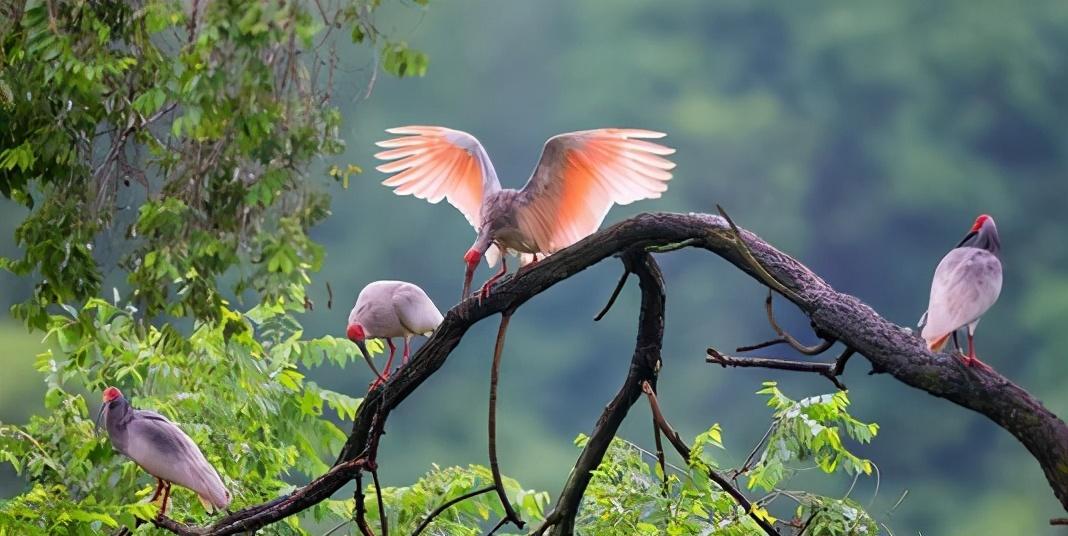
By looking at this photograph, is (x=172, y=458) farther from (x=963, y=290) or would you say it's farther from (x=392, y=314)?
(x=963, y=290)

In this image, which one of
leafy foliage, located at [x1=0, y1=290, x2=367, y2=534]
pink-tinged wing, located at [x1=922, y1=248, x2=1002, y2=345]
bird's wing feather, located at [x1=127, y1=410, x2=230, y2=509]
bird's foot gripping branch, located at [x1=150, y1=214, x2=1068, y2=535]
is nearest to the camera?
bird's foot gripping branch, located at [x1=150, y1=214, x2=1068, y2=535]

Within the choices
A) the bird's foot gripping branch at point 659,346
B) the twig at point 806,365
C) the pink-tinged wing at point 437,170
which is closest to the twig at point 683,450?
the bird's foot gripping branch at point 659,346

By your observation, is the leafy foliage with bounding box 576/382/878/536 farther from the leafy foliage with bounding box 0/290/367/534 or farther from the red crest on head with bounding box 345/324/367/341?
the leafy foliage with bounding box 0/290/367/534

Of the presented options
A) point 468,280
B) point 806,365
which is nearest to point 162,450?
point 468,280

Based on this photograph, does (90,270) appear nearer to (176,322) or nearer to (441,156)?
(441,156)

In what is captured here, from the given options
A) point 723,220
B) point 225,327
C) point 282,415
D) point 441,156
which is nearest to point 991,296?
point 723,220

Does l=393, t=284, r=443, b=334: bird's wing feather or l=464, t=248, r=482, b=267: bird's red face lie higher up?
l=464, t=248, r=482, b=267: bird's red face

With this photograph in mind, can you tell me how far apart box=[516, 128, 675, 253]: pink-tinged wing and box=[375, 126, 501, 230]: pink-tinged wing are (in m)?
0.36

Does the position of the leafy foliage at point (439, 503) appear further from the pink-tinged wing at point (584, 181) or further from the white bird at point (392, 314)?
the pink-tinged wing at point (584, 181)

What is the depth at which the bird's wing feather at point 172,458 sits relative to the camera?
10.4 ft

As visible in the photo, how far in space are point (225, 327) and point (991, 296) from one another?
199 cm

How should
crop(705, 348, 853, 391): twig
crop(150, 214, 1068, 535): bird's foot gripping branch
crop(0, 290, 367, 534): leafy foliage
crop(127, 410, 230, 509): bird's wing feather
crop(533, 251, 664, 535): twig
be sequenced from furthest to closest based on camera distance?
crop(0, 290, 367, 534): leafy foliage
crop(127, 410, 230, 509): bird's wing feather
crop(533, 251, 664, 535): twig
crop(705, 348, 853, 391): twig
crop(150, 214, 1068, 535): bird's foot gripping branch

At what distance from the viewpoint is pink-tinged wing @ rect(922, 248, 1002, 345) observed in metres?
2.24

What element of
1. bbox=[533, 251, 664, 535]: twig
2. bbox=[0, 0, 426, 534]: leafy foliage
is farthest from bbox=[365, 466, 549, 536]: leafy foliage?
Result: bbox=[533, 251, 664, 535]: twig
